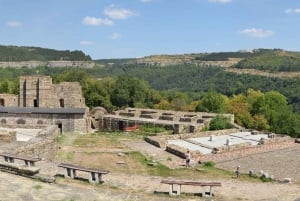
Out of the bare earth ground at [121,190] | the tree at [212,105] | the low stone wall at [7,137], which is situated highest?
the low stone wall at [7,137]

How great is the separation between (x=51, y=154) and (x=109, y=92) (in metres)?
38.5

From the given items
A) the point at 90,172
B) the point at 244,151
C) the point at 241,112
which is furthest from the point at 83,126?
the point at 241,112

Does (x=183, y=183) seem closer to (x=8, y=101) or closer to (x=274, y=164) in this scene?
(x=274, y=164)

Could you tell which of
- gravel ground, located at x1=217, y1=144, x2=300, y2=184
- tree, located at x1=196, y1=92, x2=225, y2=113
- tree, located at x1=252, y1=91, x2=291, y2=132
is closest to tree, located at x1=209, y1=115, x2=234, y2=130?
gravel ground, located at x1=217, y1=144, x2=300, y2=184

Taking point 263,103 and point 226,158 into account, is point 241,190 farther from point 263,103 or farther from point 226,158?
point 263,103

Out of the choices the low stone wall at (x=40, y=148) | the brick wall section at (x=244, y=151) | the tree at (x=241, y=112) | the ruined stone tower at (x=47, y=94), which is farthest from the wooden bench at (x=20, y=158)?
the tree at (x=241, y=112)

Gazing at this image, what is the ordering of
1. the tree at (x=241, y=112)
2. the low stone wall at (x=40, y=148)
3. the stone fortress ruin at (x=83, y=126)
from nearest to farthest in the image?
the low stone wall at (x=40, y=148) < the stone fortress ruin at (x=83, y=126) < the tree at (x=241, y=112)

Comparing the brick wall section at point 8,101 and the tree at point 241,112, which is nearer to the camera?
the brick wall section at point 8,101

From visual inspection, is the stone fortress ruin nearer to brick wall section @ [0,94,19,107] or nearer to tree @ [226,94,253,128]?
brick wall section @ [0,94,19,107]

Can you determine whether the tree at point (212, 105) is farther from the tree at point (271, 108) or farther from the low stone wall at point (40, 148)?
the low stone wall at point (40, 148)

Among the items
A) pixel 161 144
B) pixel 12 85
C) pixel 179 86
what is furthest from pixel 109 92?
pixel 179 86

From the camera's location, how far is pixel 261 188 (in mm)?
13953

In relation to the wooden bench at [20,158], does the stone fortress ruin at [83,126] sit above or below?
below

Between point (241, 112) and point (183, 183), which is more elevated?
point (183, 183)
